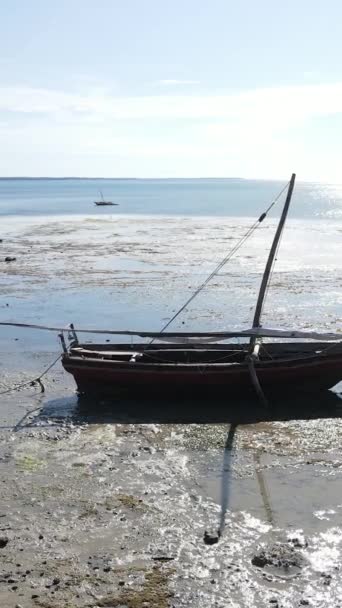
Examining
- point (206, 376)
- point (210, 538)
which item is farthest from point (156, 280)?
point (210, 538)

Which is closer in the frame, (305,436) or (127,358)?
(305,436)

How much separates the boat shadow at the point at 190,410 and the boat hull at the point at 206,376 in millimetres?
341

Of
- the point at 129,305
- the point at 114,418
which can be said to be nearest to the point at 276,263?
the point at 129,305

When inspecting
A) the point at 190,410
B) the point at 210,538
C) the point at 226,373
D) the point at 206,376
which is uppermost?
the point at 226,373

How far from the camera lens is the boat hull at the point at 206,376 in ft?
63.4

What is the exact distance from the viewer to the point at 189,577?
10344 millimetres

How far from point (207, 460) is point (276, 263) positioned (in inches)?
1371

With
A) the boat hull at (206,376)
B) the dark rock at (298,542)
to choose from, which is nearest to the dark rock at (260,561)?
the dark rock at (298,542)

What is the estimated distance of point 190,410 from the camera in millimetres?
18938

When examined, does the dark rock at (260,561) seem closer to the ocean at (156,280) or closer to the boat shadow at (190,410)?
the boat shadow at (190,410)

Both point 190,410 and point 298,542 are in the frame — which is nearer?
point 298,542

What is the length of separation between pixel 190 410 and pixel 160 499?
5905mm

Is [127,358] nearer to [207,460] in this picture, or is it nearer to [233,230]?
[207,460]

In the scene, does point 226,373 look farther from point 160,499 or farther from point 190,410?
point 160,499
